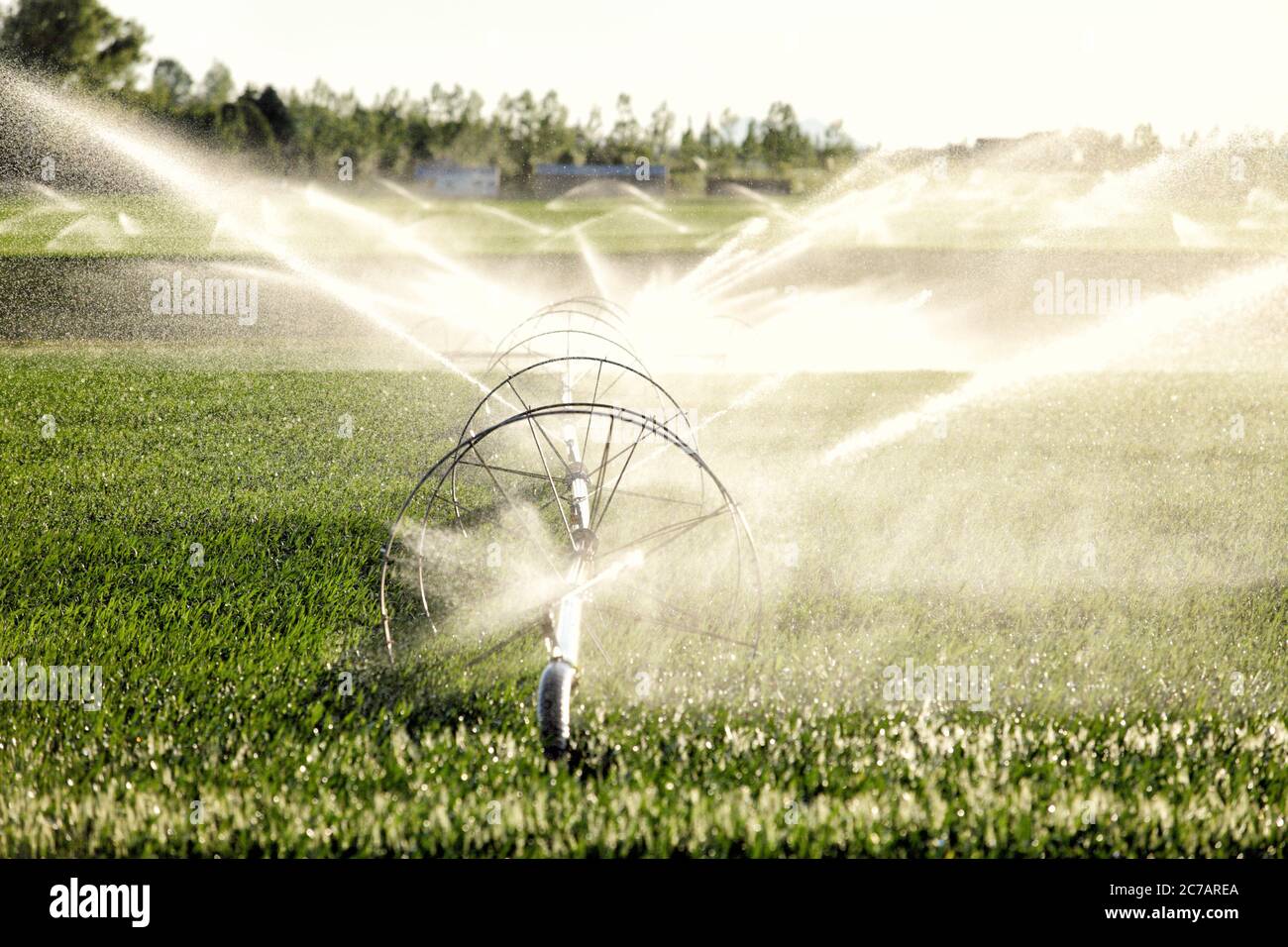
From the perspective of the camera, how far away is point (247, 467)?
875 cm

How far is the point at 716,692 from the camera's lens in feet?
15.8

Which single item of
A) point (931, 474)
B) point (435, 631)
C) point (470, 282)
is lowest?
point (435, 631)

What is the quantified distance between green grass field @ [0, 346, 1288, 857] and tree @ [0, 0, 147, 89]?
103ft

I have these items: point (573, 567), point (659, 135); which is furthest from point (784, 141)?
point (573, 567)

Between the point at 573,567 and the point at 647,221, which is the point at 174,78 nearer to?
the point at 647,221

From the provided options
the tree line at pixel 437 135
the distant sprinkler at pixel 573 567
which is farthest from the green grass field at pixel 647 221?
the distant sprinkler at pixel 573 567

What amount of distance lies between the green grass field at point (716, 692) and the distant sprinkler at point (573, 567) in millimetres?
210

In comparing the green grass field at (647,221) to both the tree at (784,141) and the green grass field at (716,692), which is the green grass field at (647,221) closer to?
the tree at (784,141)

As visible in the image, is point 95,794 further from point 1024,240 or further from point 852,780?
point 1024,240

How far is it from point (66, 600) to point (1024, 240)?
3801cm

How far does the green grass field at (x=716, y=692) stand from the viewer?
12.3 feet

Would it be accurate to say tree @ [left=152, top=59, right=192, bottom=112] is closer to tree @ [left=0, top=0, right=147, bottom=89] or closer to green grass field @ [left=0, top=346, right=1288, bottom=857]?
tree @ [left=0, top=0, right=147, bottom=89]
